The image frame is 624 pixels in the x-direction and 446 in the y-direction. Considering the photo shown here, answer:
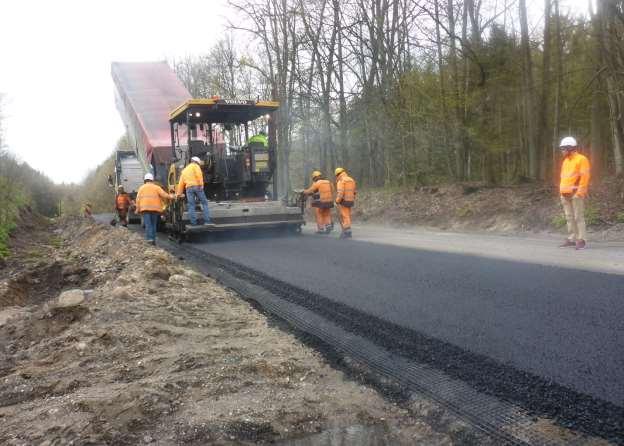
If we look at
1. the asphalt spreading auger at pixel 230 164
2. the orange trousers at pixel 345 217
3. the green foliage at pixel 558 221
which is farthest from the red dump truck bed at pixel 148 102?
the green foliage at pixel 558 221

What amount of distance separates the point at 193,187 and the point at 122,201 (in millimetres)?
8486

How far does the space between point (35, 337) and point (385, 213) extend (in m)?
12.0

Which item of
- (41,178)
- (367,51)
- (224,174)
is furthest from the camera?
(41,178)

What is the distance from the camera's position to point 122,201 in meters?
17.5

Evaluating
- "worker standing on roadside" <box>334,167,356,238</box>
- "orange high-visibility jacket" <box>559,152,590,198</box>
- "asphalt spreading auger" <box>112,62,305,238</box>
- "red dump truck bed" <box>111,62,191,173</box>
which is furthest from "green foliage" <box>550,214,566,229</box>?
"red dump truck bed" <box>111,62,191,173</box>

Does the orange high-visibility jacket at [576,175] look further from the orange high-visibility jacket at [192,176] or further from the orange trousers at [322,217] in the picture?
the orange high-visibility jacket at [192,176]

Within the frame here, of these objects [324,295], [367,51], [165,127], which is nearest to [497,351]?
[324,295]

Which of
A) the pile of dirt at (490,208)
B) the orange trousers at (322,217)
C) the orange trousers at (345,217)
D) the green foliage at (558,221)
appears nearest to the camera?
the pile of dirt at (490,208)

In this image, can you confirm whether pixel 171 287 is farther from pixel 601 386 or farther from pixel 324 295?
pixel 601 386

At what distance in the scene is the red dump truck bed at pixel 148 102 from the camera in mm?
13484

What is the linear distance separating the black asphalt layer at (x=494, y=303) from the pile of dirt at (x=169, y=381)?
83cm

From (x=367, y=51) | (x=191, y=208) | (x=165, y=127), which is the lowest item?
(x=191, y=208)

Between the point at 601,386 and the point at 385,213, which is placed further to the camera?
→ the point at 385,213

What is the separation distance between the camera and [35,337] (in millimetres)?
4312
